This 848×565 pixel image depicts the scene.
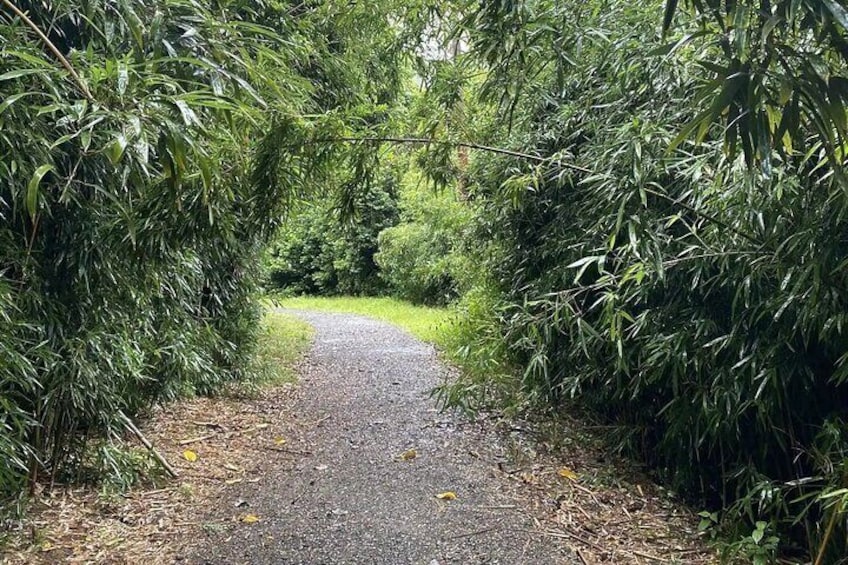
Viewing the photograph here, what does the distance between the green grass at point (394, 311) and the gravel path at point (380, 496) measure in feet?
7.17

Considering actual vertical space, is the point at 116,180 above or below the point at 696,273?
above

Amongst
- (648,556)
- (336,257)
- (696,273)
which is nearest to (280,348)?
(648,556)

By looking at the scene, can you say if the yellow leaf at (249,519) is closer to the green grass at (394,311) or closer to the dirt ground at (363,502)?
the dirt ground at (363,502)

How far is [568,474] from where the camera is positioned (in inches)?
113

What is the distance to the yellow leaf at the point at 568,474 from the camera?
9.36 ft

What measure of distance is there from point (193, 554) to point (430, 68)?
2710 mm

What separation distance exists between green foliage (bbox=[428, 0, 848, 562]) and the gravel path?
0.68m

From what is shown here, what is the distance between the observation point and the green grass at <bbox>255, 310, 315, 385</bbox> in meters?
4.93

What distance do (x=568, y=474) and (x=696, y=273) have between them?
129 centimetres

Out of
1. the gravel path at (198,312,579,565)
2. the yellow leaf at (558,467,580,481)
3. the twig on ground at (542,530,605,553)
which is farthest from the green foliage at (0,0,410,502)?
the yellow leaf at (558,467,580,481)

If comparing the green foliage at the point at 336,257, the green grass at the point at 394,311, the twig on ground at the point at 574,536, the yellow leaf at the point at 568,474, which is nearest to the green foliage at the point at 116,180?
the twig on ground at the point at 574,536

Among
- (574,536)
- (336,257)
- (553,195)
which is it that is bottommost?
(574,536)

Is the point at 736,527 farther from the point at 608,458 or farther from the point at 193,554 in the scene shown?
the point at 193,554

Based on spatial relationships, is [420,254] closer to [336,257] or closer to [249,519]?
[336,257]
